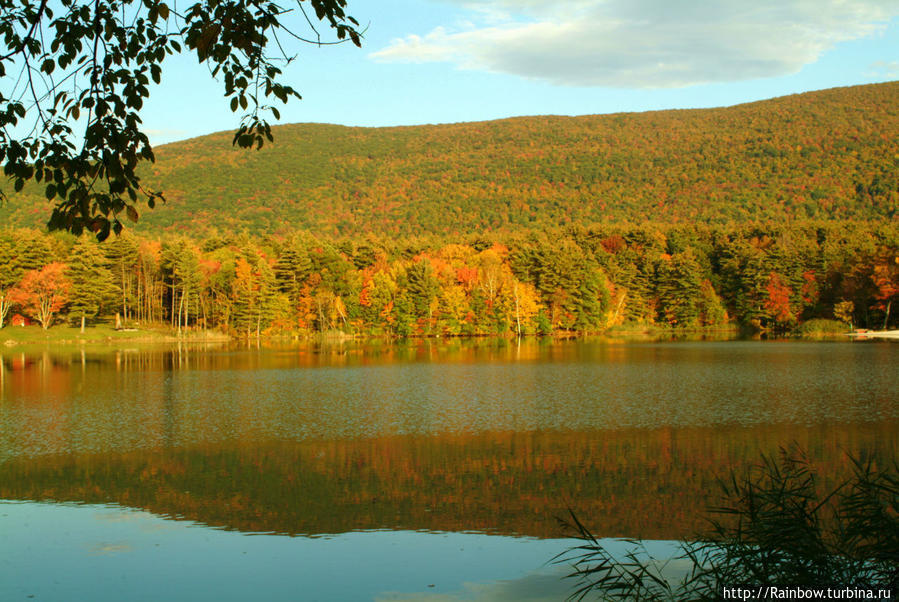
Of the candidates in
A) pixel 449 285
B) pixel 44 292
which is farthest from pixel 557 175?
pixel 44 292

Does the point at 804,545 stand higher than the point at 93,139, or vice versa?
the point at 93,139

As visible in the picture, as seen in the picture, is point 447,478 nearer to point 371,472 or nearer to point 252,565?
point 371,472

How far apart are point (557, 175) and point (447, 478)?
107m

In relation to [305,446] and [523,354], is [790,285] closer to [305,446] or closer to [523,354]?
[523,354]

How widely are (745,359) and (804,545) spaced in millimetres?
27665

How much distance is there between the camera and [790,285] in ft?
198

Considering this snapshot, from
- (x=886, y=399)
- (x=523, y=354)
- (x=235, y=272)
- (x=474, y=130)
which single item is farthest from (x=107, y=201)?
(x=474, y=130)

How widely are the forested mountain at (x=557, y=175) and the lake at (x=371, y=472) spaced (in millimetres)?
69716

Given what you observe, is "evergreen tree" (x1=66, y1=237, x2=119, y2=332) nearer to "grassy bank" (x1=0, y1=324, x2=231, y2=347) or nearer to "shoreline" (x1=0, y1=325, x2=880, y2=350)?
"grassy bank" (x1=0, y1=324, x2=231, y2=347)

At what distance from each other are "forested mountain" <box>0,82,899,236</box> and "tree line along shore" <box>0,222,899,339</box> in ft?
74.3

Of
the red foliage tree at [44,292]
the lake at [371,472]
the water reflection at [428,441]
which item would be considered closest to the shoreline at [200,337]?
the red foliage tree at [44,292]

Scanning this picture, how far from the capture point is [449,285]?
201ft

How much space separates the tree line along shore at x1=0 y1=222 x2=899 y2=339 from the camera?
53438mm

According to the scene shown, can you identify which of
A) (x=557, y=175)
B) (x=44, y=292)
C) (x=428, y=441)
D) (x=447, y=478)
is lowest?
(x=428, y=441)
